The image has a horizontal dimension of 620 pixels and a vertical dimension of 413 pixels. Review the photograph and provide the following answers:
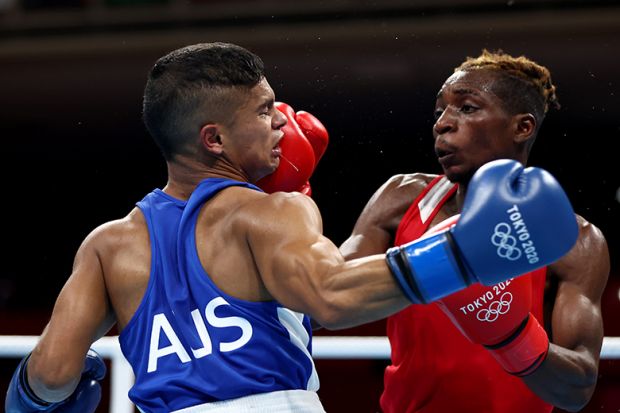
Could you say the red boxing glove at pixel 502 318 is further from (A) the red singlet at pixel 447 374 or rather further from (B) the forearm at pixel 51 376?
(B) the forearm at pixel 51 376

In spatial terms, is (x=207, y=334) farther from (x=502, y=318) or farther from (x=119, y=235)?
(x=502, y=318)

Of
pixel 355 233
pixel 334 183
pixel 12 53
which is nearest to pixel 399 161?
pixel 334 183

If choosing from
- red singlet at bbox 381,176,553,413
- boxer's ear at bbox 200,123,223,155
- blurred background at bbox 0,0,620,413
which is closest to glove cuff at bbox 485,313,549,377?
red singlet at bbox 381,176,553,413

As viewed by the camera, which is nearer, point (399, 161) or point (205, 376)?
point (205, 376)

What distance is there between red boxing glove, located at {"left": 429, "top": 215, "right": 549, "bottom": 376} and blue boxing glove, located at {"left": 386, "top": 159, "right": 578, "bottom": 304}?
0.45 meters

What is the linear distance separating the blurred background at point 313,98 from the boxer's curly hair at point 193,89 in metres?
4.21

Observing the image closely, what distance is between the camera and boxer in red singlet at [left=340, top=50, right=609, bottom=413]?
245 centimetres

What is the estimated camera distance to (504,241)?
163cm

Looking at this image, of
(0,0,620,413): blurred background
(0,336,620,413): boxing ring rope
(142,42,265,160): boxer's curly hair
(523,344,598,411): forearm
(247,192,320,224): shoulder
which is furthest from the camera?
(0,0,620,413): blurred background

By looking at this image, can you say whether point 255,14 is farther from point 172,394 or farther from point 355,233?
point 172,394

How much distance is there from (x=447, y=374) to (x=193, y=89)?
3.39ft

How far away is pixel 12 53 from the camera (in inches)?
270

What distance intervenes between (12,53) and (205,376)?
5.57 meters

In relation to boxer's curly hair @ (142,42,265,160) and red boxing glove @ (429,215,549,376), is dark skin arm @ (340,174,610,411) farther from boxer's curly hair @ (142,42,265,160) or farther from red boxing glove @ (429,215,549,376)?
boxer's curly hair @ (142,42,265,160)
